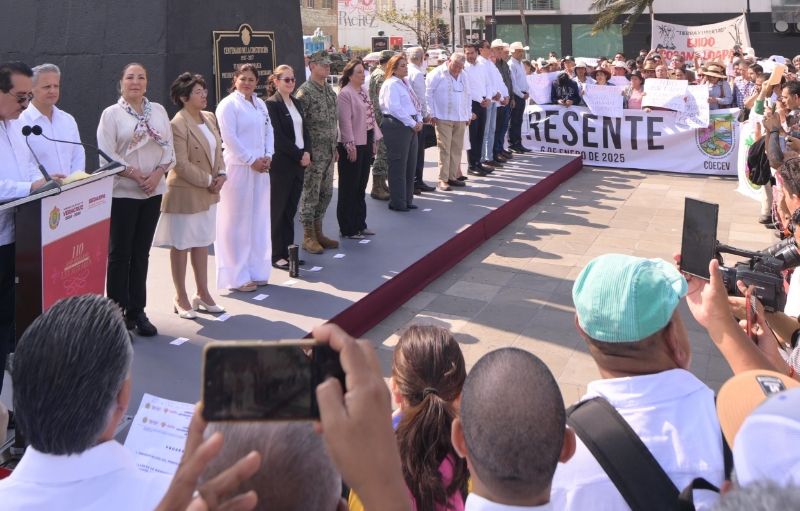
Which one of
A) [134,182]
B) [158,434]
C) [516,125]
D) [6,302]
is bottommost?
[158,434]

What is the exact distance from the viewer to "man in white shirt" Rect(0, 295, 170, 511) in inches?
61.7

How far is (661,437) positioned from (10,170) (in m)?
3.51

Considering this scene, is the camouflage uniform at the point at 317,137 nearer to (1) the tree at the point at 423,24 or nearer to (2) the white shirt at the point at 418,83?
(2) the white shirt at the point at 418,83

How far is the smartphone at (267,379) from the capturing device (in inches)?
51.2

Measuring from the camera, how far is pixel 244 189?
6.31m

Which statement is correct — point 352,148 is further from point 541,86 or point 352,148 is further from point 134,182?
point 541,86

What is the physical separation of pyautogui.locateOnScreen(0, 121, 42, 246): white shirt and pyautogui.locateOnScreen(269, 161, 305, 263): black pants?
103 inches

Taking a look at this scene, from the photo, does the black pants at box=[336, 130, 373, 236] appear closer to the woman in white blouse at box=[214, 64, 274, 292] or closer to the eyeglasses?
the woman in white blouse at box=[214, 64, 274, 292]

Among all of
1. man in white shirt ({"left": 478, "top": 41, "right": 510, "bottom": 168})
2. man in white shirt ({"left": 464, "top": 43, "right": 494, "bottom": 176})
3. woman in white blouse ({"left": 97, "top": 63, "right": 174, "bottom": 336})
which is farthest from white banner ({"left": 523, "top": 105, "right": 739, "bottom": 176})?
woman in white blouse ({"left": 97, "top": 63, "right": 174, "bottom": 336})

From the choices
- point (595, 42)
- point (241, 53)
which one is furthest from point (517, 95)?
point (595, 42)

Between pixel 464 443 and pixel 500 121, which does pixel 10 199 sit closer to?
pixel 464 443

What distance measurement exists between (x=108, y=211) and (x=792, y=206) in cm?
350

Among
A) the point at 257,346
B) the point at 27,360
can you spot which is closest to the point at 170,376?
the point at 27,360

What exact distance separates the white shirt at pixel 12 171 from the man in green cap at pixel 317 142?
2975 mm
